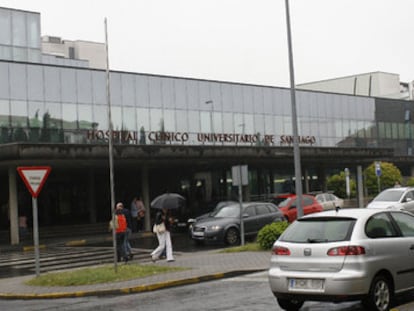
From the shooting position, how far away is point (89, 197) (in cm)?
4309

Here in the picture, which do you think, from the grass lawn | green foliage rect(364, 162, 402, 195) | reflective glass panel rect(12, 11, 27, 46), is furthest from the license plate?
reflective glass panel rect(12, 11, 27, 46)

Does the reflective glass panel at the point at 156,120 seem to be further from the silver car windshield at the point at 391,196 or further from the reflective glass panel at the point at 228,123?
the silver car windshield at the point at 391,196

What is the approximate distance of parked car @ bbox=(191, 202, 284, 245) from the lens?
78.0 feet

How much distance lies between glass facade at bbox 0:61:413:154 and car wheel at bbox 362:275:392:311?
3139 cm

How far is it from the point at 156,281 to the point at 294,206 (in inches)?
608

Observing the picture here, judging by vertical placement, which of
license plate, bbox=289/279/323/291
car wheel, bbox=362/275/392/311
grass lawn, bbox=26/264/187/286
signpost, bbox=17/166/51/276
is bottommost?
grass lawn, bbox=26/264/187/286

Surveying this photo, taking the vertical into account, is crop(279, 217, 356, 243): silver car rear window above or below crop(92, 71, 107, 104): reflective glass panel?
below

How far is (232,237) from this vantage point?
78.4ft

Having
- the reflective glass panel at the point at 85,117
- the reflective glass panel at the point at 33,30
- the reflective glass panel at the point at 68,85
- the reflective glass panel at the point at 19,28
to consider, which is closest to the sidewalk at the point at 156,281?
the reflective glass panel at the point at 68,85

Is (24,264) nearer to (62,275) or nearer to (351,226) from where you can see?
(62,275)

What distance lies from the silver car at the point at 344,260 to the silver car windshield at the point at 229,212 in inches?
582

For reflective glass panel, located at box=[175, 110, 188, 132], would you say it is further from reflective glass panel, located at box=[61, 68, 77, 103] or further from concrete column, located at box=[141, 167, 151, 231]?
concrete column, located at box=[141, 167, 151, 231]

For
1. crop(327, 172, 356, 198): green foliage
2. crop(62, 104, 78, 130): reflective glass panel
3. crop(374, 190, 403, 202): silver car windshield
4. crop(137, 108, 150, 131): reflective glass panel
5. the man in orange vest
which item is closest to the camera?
the man in orange vest

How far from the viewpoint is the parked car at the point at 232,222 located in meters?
23.8
